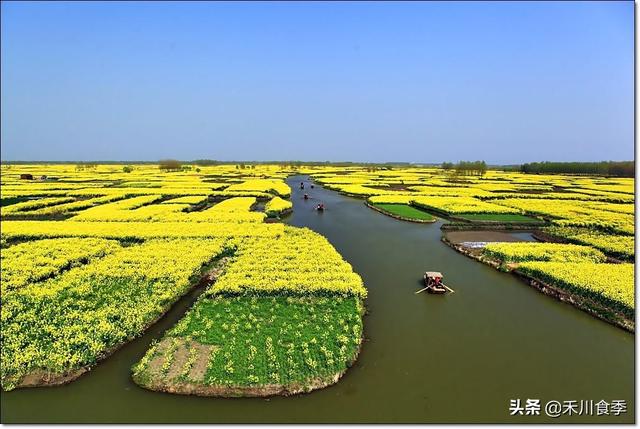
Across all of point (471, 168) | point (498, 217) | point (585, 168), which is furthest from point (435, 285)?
point (585, 168)

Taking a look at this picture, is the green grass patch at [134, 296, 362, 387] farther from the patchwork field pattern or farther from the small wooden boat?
the small wooden boat

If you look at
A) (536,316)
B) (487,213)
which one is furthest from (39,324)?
(487,213)

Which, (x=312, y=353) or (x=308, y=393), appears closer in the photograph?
(x=308, y=393)

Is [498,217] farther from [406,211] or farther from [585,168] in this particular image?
[585,168]

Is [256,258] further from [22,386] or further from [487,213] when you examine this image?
[487,213]

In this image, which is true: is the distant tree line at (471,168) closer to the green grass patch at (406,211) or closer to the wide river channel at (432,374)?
the green grass patch at (406,211)

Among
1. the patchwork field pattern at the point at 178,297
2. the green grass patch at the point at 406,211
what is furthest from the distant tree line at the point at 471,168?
the patchwork field pattern at the point at 178,297
